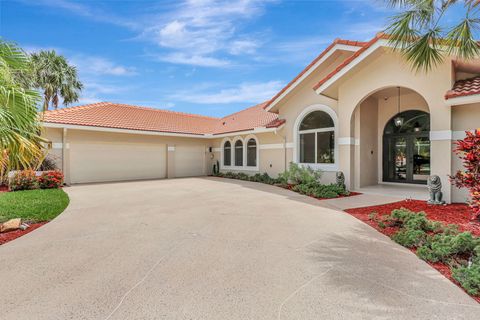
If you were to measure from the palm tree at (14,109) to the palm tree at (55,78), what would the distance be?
65.2 ft

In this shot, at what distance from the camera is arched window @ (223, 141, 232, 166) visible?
779 inches

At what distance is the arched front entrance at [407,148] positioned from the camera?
12.5m

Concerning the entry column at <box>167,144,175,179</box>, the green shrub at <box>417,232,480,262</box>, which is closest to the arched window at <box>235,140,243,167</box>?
the entry column at <box>167,144,175,179</box>

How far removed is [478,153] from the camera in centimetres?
496

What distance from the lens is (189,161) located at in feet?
67.1

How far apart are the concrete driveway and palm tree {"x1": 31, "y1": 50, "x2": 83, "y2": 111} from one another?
2136 centimetres

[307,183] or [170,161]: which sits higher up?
[170,161]

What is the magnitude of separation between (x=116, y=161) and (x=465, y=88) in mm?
18444

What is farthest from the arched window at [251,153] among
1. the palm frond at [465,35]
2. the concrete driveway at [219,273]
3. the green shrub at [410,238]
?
the green shrub at [410,238]

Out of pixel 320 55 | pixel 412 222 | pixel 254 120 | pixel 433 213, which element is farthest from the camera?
pixel 254 120

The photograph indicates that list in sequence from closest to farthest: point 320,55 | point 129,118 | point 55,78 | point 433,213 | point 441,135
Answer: point 433,213 → point 441,135 → point 320,55 → point 129,118 → point 55,78

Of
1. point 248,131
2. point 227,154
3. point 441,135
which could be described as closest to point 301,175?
point 248,131

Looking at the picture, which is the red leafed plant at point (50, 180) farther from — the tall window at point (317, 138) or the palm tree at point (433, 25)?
the palm tree at point (433, 25)

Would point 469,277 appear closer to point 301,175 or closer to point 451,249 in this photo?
point 451,249
